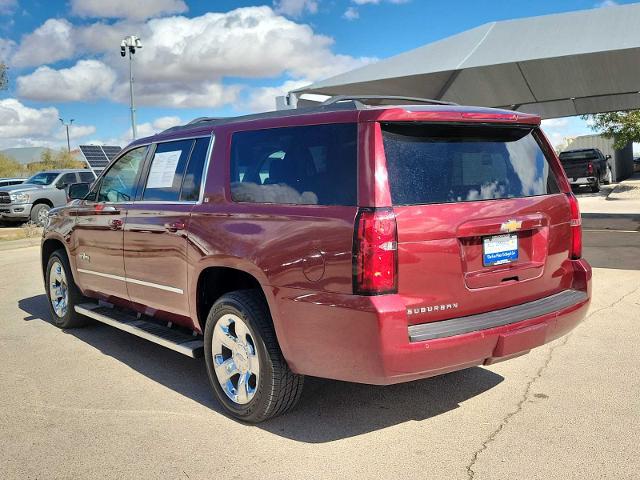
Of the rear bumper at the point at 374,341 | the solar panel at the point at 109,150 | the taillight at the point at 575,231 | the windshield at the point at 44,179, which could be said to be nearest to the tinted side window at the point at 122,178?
the rear bumper at the point at 374,341

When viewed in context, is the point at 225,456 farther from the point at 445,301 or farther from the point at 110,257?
the point at 110,257

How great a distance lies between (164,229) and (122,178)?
1.14m

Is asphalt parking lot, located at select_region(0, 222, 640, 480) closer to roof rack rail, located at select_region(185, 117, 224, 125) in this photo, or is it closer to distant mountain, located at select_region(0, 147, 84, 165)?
roof rack rail, located at select_region(185, 117, 224, 125)

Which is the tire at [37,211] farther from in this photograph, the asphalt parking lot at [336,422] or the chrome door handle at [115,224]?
the chrome door handle at [115,224]

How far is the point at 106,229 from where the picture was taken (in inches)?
205

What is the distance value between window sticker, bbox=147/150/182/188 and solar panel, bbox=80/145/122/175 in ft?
47.6

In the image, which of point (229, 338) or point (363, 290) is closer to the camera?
point (363, 290)

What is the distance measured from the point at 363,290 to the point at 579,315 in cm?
164

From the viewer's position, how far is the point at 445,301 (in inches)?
129

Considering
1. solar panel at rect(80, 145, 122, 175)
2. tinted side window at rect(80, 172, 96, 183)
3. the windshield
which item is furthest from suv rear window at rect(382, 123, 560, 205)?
the windshield

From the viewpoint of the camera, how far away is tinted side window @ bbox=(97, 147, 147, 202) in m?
5.07

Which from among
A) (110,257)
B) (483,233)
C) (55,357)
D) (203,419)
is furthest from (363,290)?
(55,357)

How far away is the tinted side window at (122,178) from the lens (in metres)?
5.07

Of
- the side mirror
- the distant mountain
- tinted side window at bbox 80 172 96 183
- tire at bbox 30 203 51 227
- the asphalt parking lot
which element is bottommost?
the asphalt parking lot
